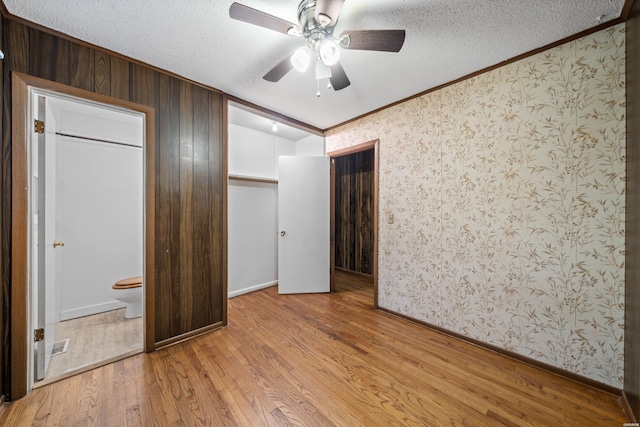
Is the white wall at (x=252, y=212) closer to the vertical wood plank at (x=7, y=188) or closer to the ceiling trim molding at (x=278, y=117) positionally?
the ceiling trim molding at (x=278, y=117)

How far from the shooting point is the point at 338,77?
5.54 ft

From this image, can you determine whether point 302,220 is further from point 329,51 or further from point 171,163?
point 329,51

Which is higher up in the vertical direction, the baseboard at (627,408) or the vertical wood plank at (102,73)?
the vertical wood plank at (102,73)

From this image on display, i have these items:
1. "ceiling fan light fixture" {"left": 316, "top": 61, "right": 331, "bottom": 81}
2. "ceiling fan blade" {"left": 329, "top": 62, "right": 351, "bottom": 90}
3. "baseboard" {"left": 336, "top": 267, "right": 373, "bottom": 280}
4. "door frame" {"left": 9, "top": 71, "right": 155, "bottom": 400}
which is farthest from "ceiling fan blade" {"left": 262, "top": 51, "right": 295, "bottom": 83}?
"baseboard" {"left": 336, "top": 267, "right": 373, "bottom": 280}

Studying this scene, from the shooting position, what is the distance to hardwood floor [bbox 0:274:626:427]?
136 cm

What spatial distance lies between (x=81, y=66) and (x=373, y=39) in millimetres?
2057

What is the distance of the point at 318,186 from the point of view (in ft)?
11.5

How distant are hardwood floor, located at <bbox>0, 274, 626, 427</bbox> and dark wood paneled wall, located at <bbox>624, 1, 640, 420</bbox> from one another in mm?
271

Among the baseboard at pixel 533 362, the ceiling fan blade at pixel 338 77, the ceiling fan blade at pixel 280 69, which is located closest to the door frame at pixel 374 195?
the baseboard at pixel 533 362

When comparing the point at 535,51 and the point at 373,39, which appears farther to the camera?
the point at 535,51

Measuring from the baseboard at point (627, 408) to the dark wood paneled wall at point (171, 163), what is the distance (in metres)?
2.94

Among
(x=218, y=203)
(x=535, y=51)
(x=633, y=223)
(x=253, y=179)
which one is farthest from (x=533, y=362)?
(x=253, y=179)

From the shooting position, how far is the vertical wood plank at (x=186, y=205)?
216 centimetres

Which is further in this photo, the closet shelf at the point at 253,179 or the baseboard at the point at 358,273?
the baseboard at the point at 358,273
